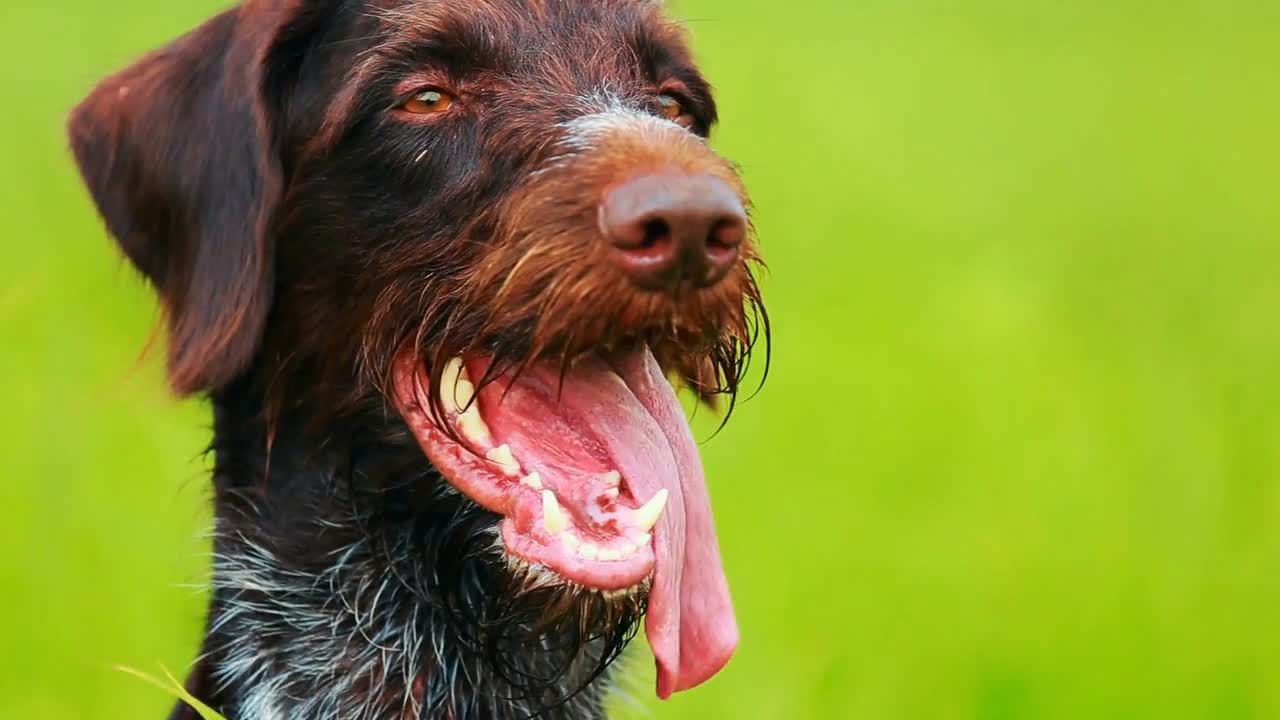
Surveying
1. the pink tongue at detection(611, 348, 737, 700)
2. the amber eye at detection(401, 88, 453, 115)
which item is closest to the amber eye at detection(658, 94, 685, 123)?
the amber eye at detection(401, 88, 453, 115)

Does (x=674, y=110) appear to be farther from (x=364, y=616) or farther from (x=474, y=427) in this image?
(x=364, y=616)

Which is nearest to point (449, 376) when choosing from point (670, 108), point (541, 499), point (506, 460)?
point (506, 460)

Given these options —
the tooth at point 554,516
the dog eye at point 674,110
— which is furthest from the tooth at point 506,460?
the dog eye at point 674,110

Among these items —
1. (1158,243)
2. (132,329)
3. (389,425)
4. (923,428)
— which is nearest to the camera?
(389,425)

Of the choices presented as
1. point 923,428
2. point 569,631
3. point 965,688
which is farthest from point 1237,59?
point 569,631

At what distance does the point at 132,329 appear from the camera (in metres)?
7.44

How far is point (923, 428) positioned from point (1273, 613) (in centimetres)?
184

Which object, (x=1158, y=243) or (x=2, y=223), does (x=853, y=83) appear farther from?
(x=2, y=223)

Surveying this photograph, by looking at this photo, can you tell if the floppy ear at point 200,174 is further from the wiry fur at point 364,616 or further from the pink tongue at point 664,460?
the pink tongue at point 664,460

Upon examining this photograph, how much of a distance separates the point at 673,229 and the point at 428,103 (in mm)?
711

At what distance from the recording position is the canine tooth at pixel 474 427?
3.17 m

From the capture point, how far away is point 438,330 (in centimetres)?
322

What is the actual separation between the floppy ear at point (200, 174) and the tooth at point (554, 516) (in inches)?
27.6

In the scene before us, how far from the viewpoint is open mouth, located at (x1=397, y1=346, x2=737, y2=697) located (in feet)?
9.86
